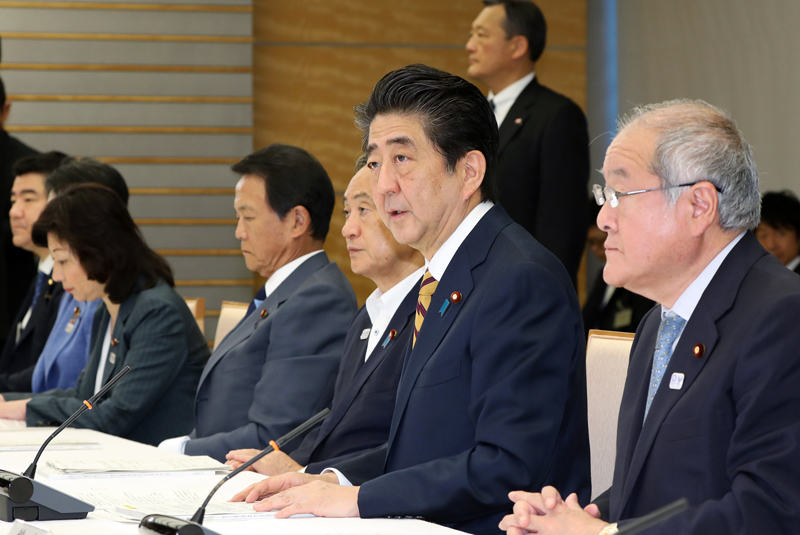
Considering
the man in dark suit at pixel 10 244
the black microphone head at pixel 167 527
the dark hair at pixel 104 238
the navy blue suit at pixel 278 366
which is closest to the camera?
the black microphone head at pixel 167 527

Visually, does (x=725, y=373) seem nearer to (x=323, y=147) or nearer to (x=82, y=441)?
(x=82, y=441)

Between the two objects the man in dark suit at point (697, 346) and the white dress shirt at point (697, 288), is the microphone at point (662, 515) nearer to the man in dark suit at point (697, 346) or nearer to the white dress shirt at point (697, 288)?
the man in dark suit at point (697, 346)

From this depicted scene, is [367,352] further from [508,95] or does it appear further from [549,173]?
[508,95]

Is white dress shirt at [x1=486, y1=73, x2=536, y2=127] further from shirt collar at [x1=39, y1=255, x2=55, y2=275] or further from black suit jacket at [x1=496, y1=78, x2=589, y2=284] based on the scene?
shirt collar at [x1=39, y1=255, x2=55, y2=275]

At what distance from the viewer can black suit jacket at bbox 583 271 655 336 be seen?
4520mm

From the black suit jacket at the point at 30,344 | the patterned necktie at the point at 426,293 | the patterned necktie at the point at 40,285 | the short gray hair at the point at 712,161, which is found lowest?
the black suit jacket at the point at 30,344

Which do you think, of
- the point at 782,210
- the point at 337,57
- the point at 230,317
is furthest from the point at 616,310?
the point at 337,57

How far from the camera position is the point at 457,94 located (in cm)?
199

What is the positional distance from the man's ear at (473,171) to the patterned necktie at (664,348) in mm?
489

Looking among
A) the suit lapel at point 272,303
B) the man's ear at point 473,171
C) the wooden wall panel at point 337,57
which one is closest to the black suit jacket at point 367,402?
the man's ear at point 473,171

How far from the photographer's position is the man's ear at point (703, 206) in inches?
63.4

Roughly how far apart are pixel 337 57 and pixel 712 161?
17.6 feet

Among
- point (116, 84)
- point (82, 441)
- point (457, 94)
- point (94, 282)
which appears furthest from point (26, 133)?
point (457, 94)

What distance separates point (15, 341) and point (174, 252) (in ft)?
6.23
